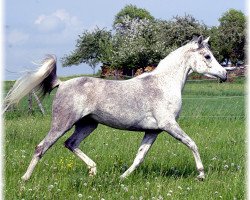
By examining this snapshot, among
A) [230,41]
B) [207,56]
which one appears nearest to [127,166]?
[207,56]

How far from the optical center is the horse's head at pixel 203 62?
29.8ft

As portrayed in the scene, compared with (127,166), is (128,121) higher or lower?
higher

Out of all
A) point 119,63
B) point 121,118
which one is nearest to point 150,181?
point 121,118

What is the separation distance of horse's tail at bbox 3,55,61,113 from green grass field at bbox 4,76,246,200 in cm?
112

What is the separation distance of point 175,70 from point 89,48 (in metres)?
74.8

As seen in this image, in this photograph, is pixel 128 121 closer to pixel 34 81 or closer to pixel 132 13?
pixel 34 81

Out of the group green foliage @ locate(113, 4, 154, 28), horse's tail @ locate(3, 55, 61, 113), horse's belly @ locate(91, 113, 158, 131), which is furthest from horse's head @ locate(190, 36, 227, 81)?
green foliage @ locate(113, 4, 154, 28)

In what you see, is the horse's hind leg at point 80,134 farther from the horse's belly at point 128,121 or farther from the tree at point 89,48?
the tree at point 89,48

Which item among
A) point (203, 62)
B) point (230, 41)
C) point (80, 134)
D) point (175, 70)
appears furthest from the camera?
point (230, 41)

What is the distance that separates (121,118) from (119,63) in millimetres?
52794

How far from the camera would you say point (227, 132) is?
45.0 feet

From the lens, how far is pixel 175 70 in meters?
8.96

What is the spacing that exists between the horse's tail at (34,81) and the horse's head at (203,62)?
220 cm

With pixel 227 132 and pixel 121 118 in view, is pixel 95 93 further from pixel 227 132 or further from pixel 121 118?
pixel 227 132
